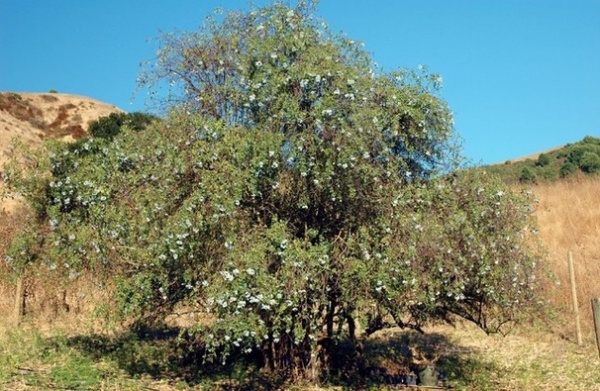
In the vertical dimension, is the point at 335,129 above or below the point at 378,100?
below

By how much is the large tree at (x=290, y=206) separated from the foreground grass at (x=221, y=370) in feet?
5.71

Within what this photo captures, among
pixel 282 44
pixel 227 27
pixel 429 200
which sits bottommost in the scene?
pixel 429 200

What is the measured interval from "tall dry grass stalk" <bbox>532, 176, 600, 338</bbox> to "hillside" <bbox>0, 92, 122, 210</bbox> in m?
45.8

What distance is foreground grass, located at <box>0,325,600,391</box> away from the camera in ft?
37.0

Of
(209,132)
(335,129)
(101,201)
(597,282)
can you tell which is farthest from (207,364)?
(597,282)

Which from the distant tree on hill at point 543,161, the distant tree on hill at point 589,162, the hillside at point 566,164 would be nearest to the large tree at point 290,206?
the hillside at point 566,164

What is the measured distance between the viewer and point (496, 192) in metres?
10.5

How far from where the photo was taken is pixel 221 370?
39.8 ft

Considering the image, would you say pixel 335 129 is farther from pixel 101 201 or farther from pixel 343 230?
pixel 101 201

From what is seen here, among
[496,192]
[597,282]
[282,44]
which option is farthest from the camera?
[597,282]

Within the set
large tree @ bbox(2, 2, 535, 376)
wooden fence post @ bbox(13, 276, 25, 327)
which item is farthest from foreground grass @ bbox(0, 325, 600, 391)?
→ large tree @ bbox(2, 2, 535, 376)

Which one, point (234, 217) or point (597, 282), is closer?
point (234, 217)

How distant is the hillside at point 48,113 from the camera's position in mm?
62438

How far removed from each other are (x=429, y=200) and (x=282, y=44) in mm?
3241
